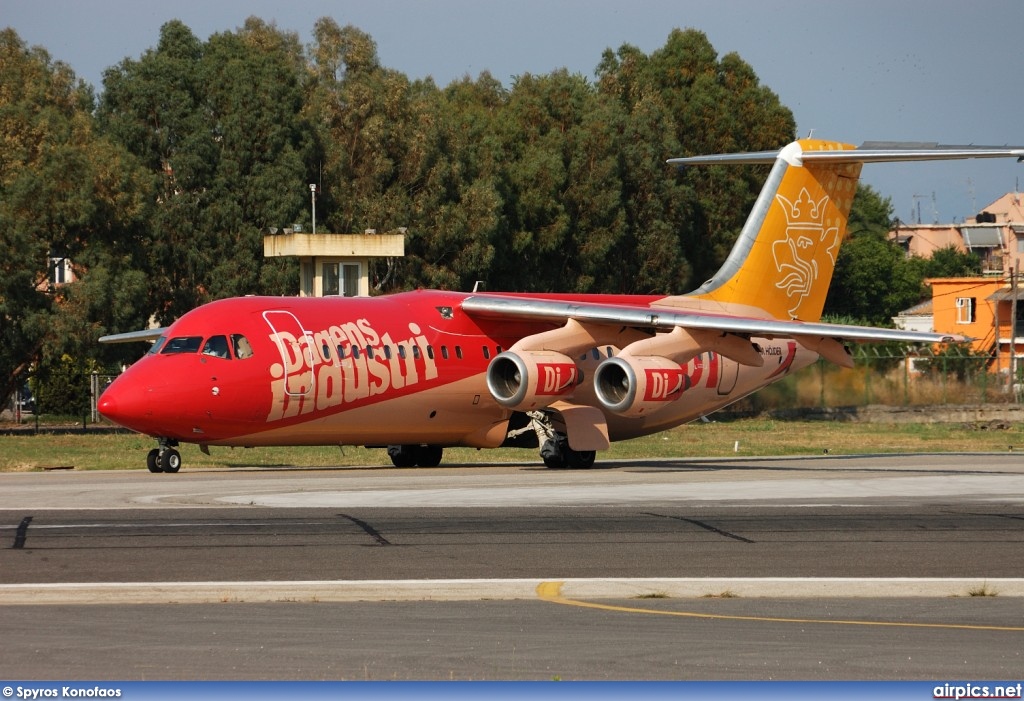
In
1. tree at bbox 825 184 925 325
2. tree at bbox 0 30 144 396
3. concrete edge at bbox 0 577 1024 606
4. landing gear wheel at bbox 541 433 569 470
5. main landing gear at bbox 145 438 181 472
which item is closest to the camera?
concrete edge at bbox 0 577 1024 606

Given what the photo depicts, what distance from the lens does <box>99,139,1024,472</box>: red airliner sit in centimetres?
2661

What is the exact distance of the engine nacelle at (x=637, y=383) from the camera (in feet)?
91.7

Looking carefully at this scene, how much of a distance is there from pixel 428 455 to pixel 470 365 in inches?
126

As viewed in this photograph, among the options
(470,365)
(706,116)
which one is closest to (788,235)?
(470,365)

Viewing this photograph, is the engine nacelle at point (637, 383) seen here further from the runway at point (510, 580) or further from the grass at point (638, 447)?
the grass at point (638, 447)

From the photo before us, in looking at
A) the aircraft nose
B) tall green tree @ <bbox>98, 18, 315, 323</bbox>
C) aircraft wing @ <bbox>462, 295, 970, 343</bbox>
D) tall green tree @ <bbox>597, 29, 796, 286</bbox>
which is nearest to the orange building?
tall green tree @ <bbox>597, 29, 796, 286</bbox>

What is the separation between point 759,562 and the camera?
50.2 feet

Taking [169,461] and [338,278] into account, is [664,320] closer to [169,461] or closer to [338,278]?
[169,461]

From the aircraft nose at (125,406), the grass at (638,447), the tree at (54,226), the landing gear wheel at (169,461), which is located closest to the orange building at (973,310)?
the grass at (638,447)

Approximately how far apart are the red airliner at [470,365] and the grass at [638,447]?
3.30 m

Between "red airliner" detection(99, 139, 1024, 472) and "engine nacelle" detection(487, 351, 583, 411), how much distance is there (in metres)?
0.03

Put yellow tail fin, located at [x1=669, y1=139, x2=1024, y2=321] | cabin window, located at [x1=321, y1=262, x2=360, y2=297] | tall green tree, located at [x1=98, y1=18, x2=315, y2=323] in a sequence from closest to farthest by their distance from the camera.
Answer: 1. yellow tail fin, located at [x1=669, y1=139, x2=1024, y2=321]
2. cabin window, located at [x1=321, y1=262, x2=360, y2=297]
3. tall green tree, located at [x1=98, y1=18, x2=315, y2=323]

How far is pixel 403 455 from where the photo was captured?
32406mm

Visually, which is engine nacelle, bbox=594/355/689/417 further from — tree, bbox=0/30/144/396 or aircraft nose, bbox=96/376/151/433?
tree, bbox=0/30/144/396
